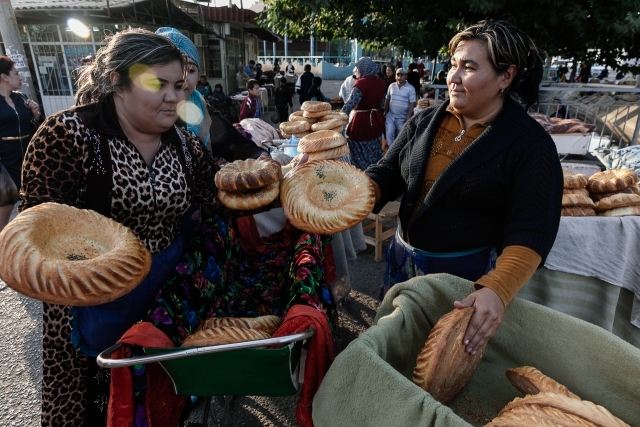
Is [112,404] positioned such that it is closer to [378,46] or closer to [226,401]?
[226,401]

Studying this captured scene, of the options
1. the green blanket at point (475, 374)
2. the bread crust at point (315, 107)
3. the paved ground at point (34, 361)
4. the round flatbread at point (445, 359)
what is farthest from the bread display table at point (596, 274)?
the bread crust at point (315, 107)

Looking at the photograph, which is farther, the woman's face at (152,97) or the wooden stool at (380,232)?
the wooden stool at (380,232)

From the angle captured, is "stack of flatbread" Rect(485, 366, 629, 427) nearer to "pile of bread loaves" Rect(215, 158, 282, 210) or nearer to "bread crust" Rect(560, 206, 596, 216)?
"pile of bread loaves" Rect(215, 158, 282, 210)

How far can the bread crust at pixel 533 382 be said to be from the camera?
1.08 m

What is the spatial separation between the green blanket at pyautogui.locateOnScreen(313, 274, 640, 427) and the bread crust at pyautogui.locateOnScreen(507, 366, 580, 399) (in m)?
0.15

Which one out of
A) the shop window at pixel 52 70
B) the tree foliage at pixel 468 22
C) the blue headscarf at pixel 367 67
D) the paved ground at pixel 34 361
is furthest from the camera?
the shop window at pixel 52 70

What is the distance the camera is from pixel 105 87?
1.53 metres

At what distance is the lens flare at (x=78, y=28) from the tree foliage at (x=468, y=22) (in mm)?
6380

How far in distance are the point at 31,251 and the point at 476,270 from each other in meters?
1.68

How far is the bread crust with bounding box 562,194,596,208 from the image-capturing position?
2777 mm

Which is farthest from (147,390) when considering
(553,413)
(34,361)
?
(34,361)

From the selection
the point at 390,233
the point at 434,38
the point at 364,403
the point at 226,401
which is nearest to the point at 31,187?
the point at 364,403

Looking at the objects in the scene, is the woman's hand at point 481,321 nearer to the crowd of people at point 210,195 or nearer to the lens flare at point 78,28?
the crowd of people at point 210,195

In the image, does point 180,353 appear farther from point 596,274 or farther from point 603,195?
point 603,195
